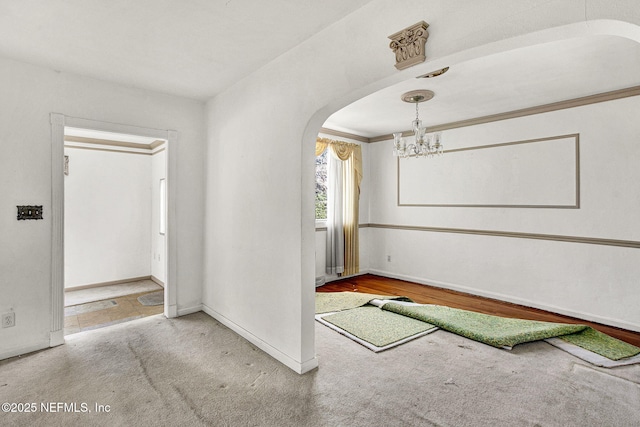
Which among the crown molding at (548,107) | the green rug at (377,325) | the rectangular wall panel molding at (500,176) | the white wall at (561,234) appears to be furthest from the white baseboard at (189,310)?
the crown molding at (548,107)

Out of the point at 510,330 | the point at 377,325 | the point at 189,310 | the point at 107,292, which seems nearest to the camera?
the point at 510,330

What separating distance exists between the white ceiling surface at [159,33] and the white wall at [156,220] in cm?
243

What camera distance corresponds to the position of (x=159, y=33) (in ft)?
7.75

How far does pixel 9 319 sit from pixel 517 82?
17.2ft

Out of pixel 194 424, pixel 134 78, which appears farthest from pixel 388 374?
pixel 134 78

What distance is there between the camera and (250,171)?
10.2 ft

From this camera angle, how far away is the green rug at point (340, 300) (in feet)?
13.4

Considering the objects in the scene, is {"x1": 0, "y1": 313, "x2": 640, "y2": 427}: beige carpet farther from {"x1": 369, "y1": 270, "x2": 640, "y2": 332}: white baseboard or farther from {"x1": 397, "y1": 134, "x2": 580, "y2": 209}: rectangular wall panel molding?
{"x1": 397, "y1": 134, "x2": 580, "y2": 209}: rectangular wall panel molding

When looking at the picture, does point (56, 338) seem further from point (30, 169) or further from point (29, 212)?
point (30, 169)

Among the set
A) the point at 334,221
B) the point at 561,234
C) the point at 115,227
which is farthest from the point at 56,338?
the point at 561,234

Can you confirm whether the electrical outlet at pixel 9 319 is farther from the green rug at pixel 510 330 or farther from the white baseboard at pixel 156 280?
the green rug at pixel 510 330

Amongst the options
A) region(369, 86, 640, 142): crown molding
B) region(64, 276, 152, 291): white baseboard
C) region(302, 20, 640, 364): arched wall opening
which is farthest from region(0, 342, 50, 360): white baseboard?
region(369, 86, 640, 142): crown molding

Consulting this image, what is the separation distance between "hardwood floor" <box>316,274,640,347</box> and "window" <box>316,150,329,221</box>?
1.21 m

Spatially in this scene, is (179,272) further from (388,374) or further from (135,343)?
(388,374)
